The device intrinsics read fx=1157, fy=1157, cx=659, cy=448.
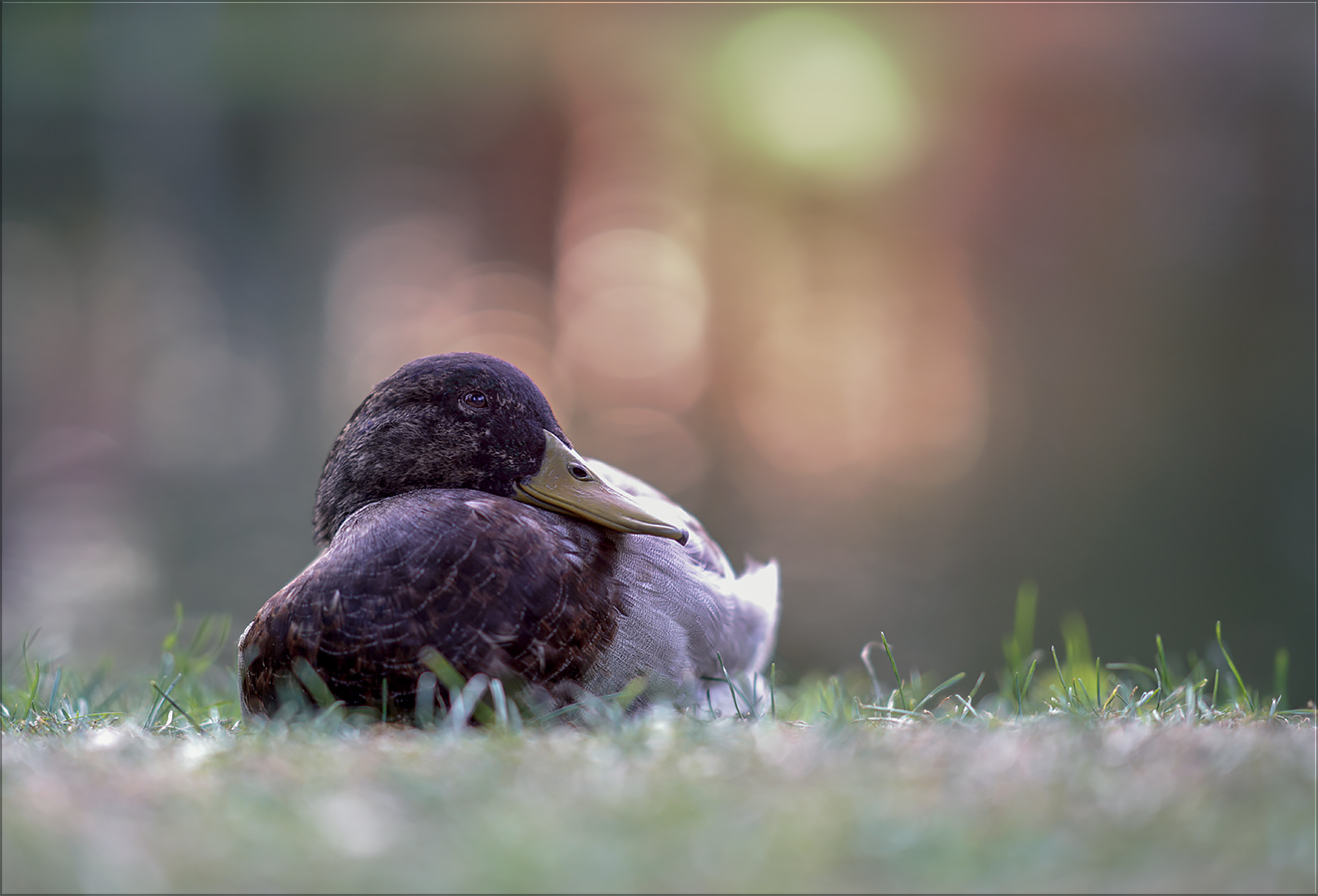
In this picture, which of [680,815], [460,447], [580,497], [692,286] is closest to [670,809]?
[680,815]

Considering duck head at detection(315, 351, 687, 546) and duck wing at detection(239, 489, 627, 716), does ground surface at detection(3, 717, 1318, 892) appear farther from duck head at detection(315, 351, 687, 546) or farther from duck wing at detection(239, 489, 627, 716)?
duck head at detection(315, 351, 687, 546)

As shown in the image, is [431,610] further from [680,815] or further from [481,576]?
[680,815]

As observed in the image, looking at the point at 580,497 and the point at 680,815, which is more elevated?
the point at 580,497

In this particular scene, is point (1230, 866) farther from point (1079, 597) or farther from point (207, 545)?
point (207, 545)

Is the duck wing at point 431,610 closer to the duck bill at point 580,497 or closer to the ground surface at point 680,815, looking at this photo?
the duck bill at point 580,497

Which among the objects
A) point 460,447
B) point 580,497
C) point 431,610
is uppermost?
point 460,447

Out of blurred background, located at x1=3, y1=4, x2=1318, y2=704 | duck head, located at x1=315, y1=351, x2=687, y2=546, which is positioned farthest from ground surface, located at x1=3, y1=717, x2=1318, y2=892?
blurred background, located at x1=3, y1=4, x2=1318, y2=704

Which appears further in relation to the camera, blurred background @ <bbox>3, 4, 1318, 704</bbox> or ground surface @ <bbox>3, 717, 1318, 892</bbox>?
blurred background @ <bbox>3, 4, 1318, 704</bbox>

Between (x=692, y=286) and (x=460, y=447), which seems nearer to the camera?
(x=460, y=447)
